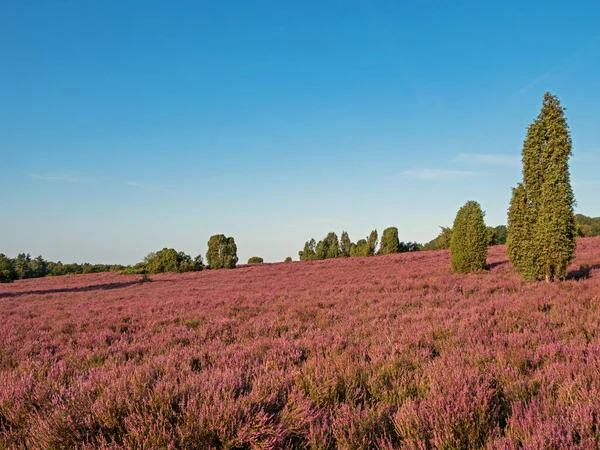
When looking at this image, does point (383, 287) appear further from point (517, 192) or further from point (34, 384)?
point (34, 384)

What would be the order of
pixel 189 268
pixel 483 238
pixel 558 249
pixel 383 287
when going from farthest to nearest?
pixel 189 268, pixel 483 238, pixel 383 287, pixel 558 249

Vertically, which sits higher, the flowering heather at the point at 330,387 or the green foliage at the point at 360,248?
the green foliage at the point at 360,248

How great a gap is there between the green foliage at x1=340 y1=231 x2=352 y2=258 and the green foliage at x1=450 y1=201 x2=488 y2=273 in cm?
4050

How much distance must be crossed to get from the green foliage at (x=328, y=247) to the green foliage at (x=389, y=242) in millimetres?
9788

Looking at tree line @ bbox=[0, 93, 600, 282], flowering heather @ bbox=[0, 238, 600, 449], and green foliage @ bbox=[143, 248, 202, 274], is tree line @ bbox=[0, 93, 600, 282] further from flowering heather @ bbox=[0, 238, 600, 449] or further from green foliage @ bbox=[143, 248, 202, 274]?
green foliage @ bbox=[143, 248, 202, 274]

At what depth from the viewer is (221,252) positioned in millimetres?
47094

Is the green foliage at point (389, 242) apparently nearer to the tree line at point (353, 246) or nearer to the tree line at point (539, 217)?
the tree line at point (353, 246)

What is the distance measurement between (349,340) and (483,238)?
559 inches

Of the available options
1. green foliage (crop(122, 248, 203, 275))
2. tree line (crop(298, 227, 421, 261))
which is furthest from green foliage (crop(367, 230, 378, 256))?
green foliage (crop(122, 248, 203, 275))

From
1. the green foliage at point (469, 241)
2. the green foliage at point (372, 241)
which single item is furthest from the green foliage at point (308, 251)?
the green foliage at point (469, 241)

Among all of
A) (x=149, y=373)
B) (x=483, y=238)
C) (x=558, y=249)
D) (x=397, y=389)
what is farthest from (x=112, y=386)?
(x=483, y=238)

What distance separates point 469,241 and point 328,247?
43874 mm

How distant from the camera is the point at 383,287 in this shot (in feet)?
44.7

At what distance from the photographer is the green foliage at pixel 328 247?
192ft
